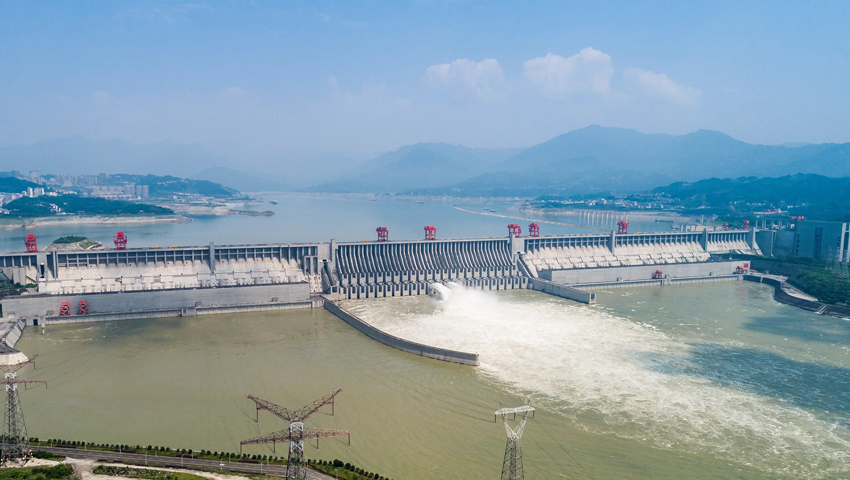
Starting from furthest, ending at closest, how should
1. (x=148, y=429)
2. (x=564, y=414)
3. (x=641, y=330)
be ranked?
(x=641, y=330)
(x=564, y=414)
(x=148, y=429)

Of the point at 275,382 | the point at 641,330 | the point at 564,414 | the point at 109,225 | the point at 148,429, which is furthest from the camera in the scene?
the point at 109,225

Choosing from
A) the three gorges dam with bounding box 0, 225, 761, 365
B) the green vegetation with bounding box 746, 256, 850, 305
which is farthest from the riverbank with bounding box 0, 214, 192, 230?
the green vegetation with bounding box 746, 256, 850, 305

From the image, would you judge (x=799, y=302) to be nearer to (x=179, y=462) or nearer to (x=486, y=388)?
(x=486, y=388)

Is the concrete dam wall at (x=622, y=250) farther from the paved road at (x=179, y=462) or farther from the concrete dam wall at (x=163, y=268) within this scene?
the paved road at (x=179, y=462)

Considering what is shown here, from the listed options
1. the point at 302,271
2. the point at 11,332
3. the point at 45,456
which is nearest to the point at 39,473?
the point at 45,456

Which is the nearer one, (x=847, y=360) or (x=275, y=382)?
(x=275, y=382)

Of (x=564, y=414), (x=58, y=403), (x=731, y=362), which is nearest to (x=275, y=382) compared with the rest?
(x=58, y=403)

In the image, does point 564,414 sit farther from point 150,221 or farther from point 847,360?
point 150,221
